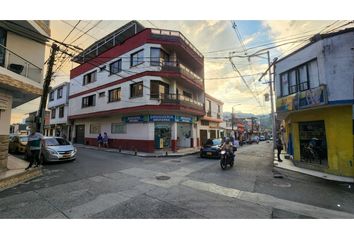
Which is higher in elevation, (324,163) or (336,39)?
(336,39)

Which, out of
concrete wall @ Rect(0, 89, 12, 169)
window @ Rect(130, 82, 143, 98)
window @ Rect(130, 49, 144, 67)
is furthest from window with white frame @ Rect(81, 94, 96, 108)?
concrete wall @ Rect(0, 89, 12, 169)

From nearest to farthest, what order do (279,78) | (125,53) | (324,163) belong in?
(324,163) < (279,78) < (125,53)

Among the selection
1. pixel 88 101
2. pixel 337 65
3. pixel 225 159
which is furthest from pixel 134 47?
pixel 337 65

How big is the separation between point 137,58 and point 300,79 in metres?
14.0

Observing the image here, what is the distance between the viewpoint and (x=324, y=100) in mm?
9141

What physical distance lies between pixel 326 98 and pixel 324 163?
163 inches

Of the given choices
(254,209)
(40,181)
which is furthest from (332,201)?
(40,181)

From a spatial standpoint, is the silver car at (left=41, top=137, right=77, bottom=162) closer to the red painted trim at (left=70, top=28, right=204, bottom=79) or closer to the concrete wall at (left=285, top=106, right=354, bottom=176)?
the red painted trim at (left=70, top=28, right=204, bottom=79)

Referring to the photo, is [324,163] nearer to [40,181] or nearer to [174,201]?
[174,201]

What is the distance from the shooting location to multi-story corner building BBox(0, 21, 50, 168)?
8320 mm

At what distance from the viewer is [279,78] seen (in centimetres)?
1335

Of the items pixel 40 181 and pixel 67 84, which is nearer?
pixel 40 181

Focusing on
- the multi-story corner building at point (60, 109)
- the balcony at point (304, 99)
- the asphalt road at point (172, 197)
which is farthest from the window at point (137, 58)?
the multi-story corner building at point (60, 109)

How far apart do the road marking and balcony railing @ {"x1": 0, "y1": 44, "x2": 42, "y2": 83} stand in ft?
34.3
